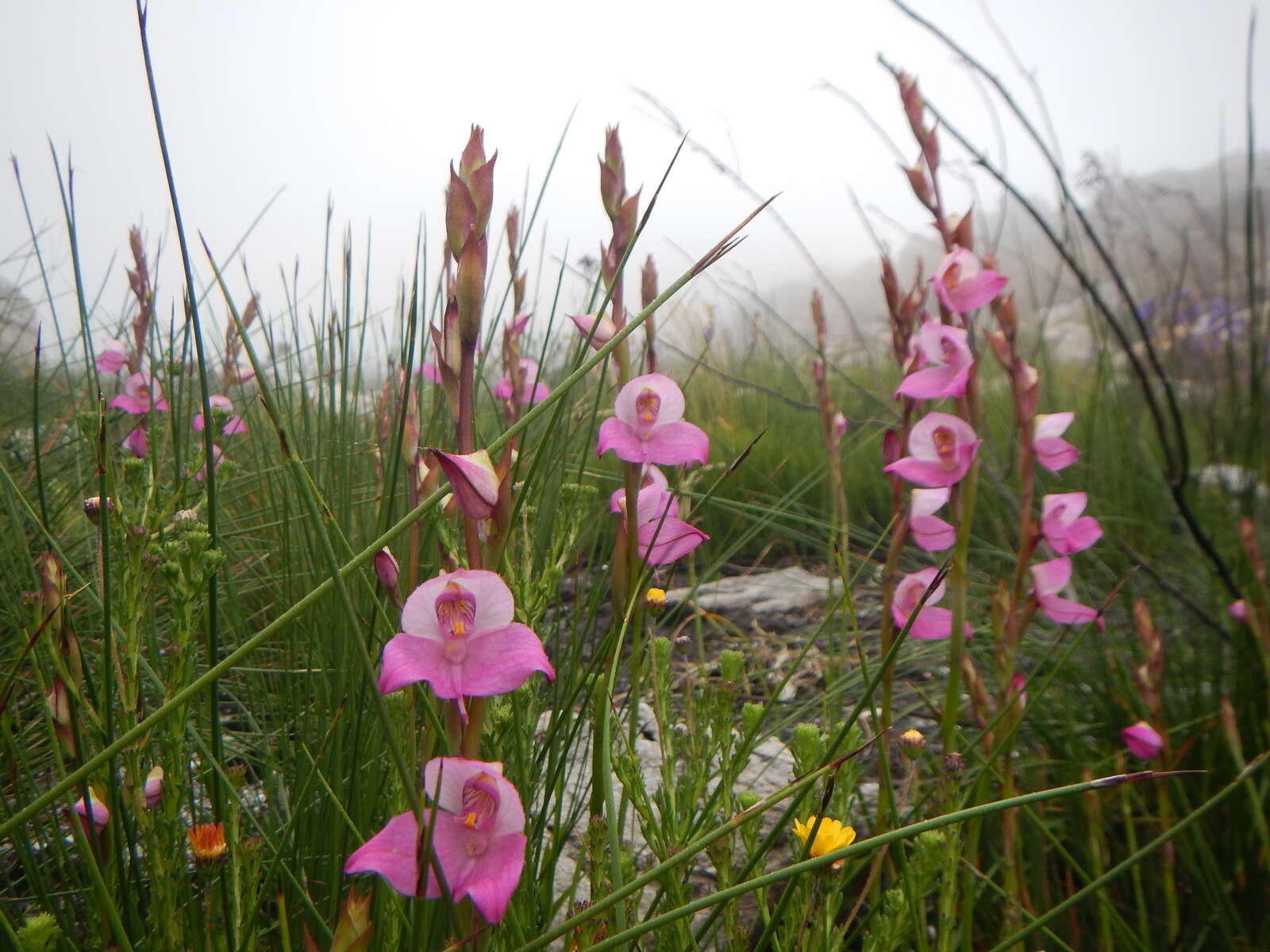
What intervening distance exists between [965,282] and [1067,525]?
31 cm

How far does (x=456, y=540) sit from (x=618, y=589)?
14 cm

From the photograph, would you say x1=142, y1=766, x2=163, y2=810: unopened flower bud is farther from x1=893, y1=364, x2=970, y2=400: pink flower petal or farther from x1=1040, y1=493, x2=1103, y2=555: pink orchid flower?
x1=1040, y1=493, x2=1103, y2=555: pink orchid flower

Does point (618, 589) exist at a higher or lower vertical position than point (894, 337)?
lower

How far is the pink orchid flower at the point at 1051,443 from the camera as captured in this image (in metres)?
0.96

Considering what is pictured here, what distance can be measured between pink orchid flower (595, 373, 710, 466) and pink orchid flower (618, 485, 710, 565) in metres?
0.04

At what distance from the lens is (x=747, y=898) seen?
1.27 metres

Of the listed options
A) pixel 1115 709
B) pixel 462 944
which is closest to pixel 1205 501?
pixel 1115 709

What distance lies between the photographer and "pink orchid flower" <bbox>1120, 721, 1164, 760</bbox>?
42.6 inches

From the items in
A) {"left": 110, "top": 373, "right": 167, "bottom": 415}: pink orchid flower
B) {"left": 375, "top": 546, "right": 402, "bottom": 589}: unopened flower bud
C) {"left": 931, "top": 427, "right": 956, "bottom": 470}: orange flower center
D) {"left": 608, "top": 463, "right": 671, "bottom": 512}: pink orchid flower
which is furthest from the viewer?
{"left": 110, "top": 373, "right": 167, "bottom": 415}: pink orchid flower

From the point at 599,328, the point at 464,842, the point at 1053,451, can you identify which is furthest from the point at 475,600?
the point at 1053,451

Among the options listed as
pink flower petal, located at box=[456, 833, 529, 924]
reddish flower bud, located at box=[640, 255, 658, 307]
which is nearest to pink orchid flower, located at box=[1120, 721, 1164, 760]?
reddish flower bud, located at box=[640, 255, 658, 307]

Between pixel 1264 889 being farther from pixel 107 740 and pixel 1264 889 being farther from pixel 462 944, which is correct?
pixel 107 740

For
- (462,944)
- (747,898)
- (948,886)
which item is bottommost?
(747,898)

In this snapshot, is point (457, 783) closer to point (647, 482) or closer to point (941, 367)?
point (647, 482)
